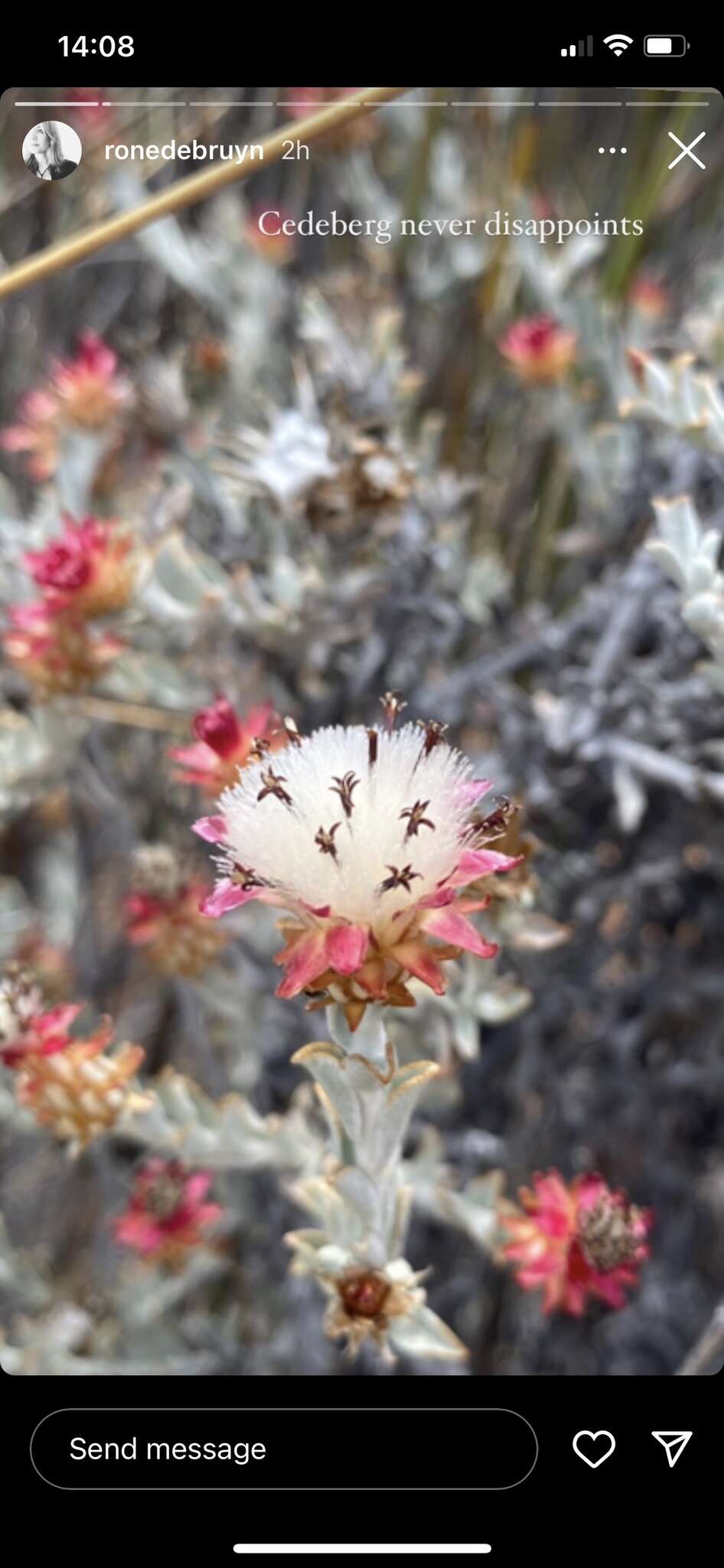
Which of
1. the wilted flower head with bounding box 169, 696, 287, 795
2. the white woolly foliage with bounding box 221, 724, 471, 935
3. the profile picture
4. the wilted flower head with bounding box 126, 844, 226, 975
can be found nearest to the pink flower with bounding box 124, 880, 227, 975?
the wilted flower head with bounding box 126, 844, 226, 975

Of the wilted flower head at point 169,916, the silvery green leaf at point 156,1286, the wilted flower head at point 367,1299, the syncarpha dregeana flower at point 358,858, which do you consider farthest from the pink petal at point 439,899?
the silvery green leaf at point 156,1286

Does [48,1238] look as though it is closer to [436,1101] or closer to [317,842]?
[436,1101]

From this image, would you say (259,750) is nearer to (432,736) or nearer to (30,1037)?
(432,736)
